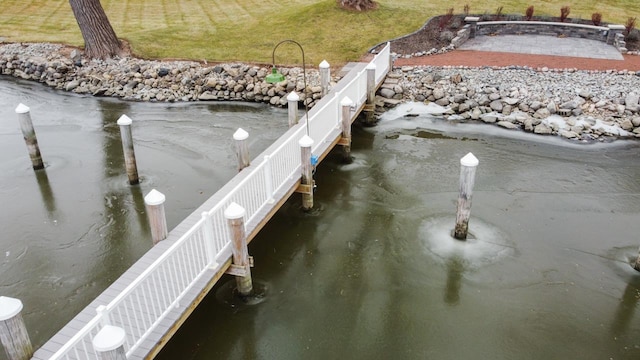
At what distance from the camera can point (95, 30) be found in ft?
67.8

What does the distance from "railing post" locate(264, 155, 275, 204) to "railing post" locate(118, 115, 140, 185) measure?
430 centimetres

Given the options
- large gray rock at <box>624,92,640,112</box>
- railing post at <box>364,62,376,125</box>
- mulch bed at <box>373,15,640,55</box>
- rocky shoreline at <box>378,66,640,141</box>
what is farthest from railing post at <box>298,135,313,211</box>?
mulch bed at <box>373,15,640,55</box>

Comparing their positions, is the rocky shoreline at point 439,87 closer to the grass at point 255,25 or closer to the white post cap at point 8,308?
the grass at point 255,25

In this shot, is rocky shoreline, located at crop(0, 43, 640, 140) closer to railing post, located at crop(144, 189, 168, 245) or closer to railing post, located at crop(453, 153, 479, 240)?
railing post, located at crop(453, 153, 479, 240)

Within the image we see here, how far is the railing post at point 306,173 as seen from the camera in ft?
34.0

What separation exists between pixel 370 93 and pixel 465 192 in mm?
6605

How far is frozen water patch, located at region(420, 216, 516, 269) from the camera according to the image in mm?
9719

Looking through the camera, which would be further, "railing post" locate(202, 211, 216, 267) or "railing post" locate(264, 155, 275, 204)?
"railing post" locate(264, 155, 275, 204)

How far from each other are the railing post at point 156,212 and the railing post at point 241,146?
2.83 meters

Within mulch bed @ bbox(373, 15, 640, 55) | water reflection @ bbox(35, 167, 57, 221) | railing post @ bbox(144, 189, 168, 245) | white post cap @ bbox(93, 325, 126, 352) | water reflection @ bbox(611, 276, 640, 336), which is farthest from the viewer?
mulch bed @ bbox(373, 15, 640, 55)

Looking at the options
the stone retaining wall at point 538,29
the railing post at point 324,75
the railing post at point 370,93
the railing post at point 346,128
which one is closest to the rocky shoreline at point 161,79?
the railing post at point 324,75

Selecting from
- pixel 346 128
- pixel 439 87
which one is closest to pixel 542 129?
pixel 439 87

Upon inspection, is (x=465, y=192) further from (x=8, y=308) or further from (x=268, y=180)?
(x=8, y=308)

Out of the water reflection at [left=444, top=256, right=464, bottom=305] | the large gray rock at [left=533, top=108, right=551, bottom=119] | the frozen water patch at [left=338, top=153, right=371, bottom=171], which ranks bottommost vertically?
the water reflection at [left=444, top=256, right=464, bottom=305]
